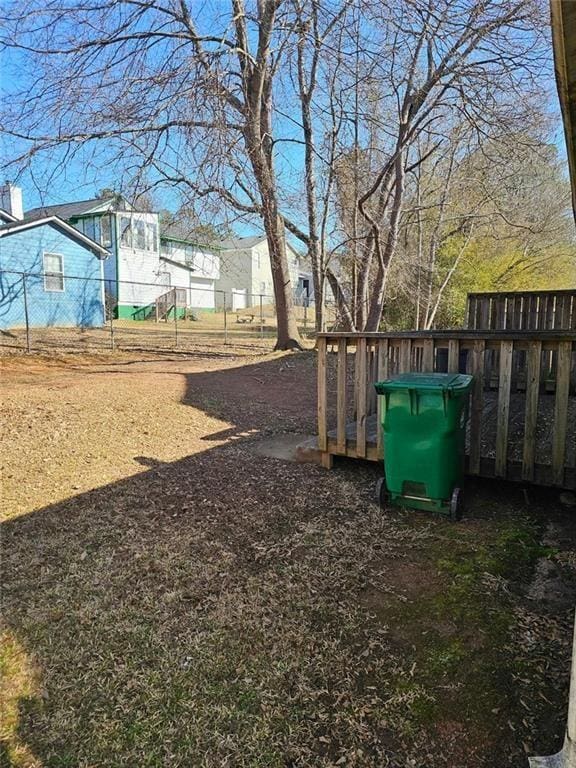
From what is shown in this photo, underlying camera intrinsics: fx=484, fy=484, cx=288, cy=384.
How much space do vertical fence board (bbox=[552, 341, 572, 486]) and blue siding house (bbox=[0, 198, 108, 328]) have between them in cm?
1574

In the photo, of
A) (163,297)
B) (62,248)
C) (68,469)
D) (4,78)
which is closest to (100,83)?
(4,78)

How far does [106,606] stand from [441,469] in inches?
82.9

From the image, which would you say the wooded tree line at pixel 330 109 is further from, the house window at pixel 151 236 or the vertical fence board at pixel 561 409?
the house window at pixel 151 236

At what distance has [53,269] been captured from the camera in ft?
59.2

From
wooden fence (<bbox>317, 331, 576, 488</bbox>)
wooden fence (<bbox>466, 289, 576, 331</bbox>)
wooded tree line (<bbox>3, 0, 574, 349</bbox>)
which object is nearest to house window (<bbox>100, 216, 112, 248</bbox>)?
wooded tree line (<bbox>3, 0, 574, 349</bbox>)

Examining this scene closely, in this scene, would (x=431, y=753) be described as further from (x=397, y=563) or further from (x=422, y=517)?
(x=422, y=517)

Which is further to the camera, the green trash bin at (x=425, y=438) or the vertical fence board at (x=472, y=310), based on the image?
the vertical fence board at (x=472, y=310)

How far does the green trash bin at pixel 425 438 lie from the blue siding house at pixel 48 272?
597 inches

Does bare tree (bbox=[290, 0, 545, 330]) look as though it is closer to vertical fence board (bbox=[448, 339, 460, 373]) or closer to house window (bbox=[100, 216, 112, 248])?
vertical fence board (bbox=[448, 339, 460, 373])

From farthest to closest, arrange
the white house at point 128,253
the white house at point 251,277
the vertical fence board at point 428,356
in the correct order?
the white house at point 251,277
the white house at point 128,253
the vertical fence board at point 428,356

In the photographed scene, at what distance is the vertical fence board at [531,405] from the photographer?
323 centimetres

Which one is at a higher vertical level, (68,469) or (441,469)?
(441,469)

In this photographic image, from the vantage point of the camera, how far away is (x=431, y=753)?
1.55 meters

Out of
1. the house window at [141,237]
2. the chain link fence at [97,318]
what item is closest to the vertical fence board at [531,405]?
the chain link fence at [97,318]
